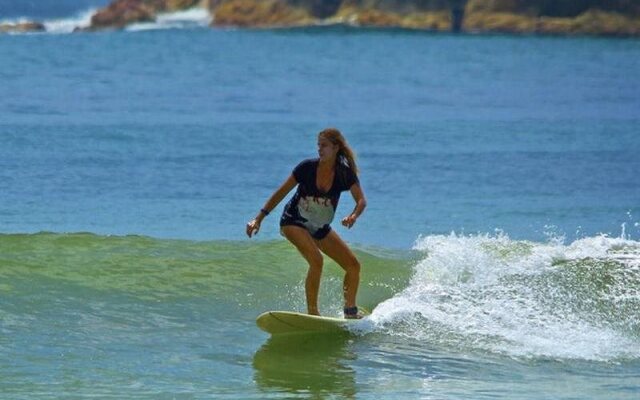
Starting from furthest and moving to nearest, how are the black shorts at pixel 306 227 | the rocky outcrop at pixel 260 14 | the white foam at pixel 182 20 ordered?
the white foam at pixel 182 20 < the rocky outcrop at pixel 260 14 < the black shorts at pixel 306 227

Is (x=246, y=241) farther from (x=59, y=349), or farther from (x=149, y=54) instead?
(x=149, y=54)

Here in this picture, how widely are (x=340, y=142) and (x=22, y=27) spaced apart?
90249 mm

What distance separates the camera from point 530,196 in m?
25.2

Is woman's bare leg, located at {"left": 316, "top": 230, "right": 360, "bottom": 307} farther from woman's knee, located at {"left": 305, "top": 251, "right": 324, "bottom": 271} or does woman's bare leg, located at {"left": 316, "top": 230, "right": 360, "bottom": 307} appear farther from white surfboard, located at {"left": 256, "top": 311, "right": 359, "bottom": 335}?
white surfboard, located at {"left": 256, "top": 311, "right": 359, "bottom": 335}

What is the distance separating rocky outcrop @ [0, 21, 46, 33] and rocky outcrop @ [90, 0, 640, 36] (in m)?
4.74

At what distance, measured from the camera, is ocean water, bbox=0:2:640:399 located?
1188 centimetres

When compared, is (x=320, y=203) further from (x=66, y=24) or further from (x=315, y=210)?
(x=66, y=24)

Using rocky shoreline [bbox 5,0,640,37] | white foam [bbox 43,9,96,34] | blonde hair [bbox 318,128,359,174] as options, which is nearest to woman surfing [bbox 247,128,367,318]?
blonde hair [bbox 318,128,359,174]

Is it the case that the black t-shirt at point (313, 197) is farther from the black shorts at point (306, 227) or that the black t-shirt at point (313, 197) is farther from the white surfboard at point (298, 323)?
the white surfboard at point (298, 323)

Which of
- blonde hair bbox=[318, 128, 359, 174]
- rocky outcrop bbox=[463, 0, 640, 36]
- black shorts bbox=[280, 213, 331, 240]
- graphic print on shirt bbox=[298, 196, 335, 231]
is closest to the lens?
blonde hair bbox=[318, 128, 359, 174]

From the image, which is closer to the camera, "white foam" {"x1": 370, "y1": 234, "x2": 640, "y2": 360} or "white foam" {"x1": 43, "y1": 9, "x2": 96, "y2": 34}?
"white foam" {"x1": 370, "y1": 234, "x2": 640, "y2": 360}

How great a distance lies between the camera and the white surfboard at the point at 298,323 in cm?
1259

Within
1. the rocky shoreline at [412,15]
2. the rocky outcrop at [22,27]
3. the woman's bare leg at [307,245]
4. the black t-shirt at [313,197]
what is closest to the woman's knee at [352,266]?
the woman's bare leg at [307,245]

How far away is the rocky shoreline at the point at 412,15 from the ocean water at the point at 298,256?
142 ft
